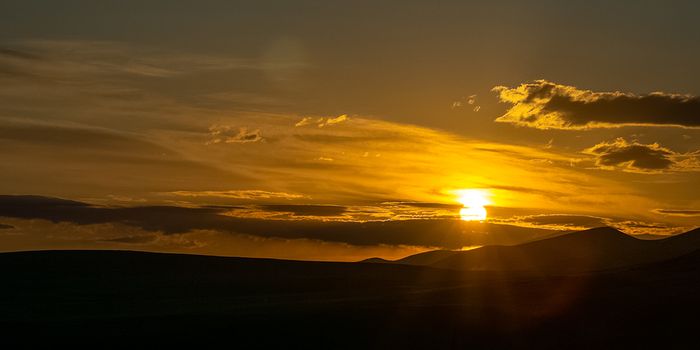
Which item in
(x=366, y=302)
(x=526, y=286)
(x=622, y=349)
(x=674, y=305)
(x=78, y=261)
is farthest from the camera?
(x=78, y=261)

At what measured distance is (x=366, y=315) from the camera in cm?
5281

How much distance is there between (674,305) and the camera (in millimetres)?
52500

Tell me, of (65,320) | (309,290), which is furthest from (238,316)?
(309,290)

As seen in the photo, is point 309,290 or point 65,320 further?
point 309,290

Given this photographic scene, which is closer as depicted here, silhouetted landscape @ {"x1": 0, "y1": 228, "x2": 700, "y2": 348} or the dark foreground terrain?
the dark foreground terrain

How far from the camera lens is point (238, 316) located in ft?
173

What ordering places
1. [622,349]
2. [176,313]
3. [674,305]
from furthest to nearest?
[176,313] → [674,305] → [622,349]

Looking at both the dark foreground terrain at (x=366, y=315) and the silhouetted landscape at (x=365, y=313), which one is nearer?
the dark foreground terrain at (x=366, y=315)

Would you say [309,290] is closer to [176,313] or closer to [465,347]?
[176,313]

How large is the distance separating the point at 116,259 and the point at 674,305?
225ft

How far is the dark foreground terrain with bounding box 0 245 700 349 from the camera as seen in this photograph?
4612 cm

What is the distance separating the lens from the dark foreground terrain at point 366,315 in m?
46.1

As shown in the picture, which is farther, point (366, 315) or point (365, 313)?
point (365, 313)

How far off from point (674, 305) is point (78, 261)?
68908 millimetres
